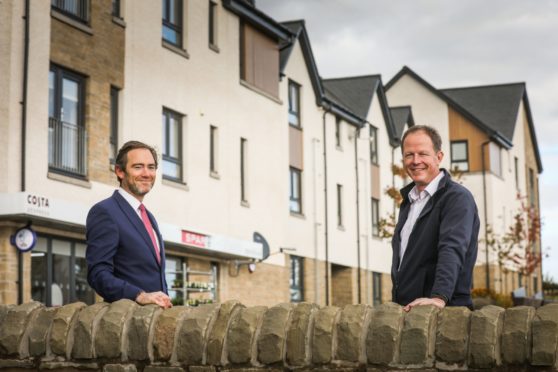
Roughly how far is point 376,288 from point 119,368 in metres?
43.0

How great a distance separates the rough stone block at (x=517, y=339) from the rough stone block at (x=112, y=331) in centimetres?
190

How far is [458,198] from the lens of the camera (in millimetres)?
5840

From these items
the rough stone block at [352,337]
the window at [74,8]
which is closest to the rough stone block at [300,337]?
the rough stone block at [352,337]

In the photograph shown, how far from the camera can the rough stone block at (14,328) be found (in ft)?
19.0

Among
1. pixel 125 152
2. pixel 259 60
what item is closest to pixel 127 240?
pixel 125 152

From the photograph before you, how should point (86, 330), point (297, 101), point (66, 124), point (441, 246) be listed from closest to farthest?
point (86, 330), point (441, 246), point (66, 124), point (297, 101)

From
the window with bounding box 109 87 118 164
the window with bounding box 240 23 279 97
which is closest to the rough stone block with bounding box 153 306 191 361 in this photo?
the window with bounding box 109 87 118 164

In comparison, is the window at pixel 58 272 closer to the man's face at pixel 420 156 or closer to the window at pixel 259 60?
the window at pixel 259 60

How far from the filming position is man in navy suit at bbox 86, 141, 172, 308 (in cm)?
591

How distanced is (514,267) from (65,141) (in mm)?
45273

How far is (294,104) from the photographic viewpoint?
131ft

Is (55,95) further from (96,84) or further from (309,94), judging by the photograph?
(309,94)

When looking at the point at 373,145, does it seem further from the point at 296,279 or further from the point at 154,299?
the point at 154,299

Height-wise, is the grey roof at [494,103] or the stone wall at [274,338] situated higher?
the grey roof at [494,103]
